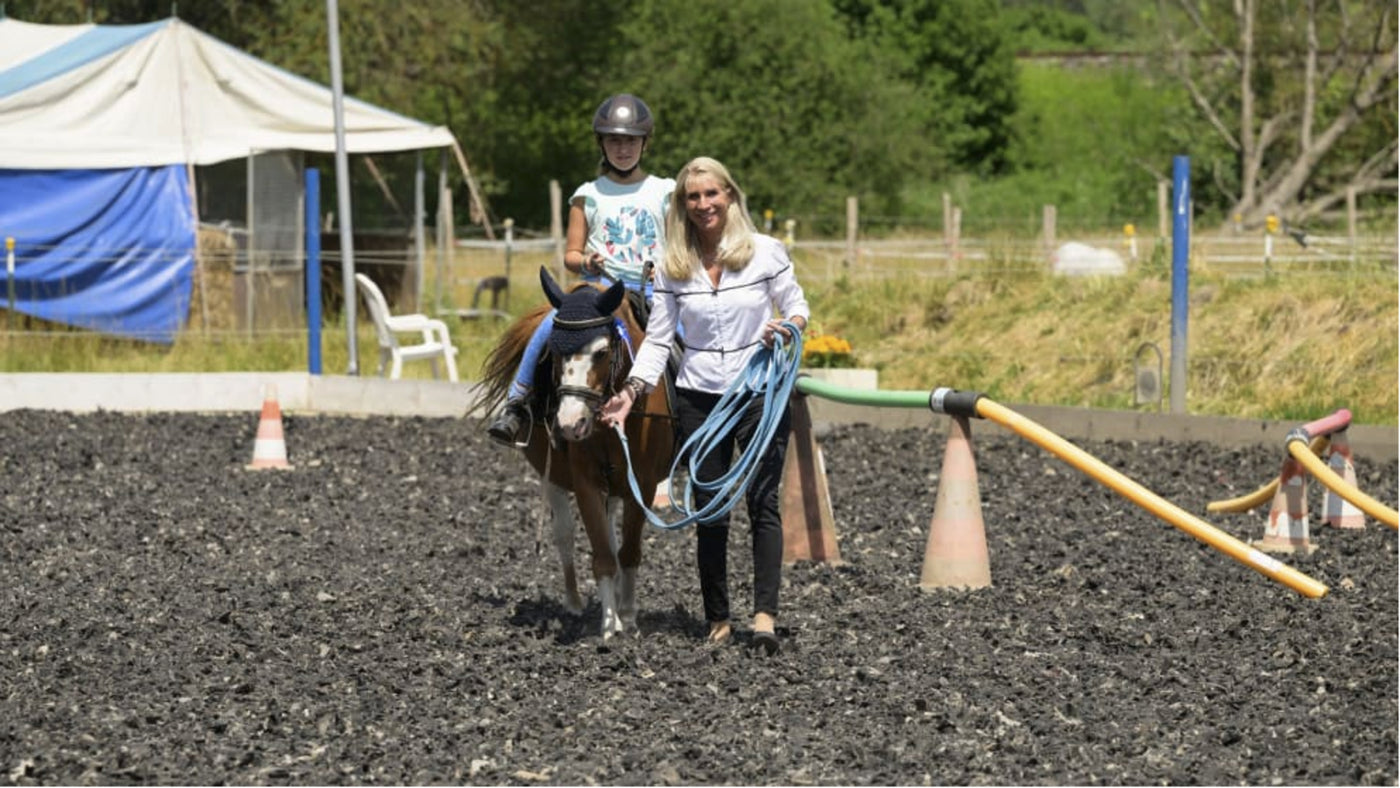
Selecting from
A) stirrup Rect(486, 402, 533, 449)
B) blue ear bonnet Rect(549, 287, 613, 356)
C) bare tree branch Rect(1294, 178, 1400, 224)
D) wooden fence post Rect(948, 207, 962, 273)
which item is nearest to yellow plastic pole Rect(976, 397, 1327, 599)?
blue ear bonnet Rect(549, 287, 613, 356)

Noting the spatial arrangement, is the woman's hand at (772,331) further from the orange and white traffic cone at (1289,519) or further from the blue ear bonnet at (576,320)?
the orange and white traffic cone at (1289,519)

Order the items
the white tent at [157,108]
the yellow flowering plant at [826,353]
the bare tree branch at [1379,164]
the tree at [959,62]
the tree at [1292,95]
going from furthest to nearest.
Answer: the tree at [959,62] < the tree at [1292,95] < the bare tree branch at [1379,164] < the white tent at [157,108] < the yellow flowering plant at [826,353]

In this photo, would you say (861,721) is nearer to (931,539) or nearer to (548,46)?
(931,539)

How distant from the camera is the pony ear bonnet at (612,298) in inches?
266

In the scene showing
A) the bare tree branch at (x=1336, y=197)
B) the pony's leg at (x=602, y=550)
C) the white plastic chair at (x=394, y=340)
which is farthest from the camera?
the bare tree branch at (x=1336, y=197)

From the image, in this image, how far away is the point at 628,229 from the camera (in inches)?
294

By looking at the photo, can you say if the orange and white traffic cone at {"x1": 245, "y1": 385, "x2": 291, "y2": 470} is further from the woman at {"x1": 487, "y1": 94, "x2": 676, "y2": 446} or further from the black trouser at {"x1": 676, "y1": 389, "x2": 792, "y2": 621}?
the black trouser at {"x1": 676, "y1": 389, "x2": 792, "y2": 621}

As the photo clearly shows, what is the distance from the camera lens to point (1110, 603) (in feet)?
26.4

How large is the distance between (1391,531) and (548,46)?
35.5m

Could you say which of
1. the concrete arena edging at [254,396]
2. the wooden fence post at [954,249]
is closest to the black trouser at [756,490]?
the concrete arena edging at [254,396]

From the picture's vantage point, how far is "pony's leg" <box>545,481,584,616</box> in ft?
25.5

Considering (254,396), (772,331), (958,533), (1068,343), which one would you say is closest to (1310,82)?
(1068,343)

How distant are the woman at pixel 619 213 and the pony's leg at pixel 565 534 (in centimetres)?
42

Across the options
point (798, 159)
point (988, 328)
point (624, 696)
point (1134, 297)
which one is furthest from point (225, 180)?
point (798, 159)
